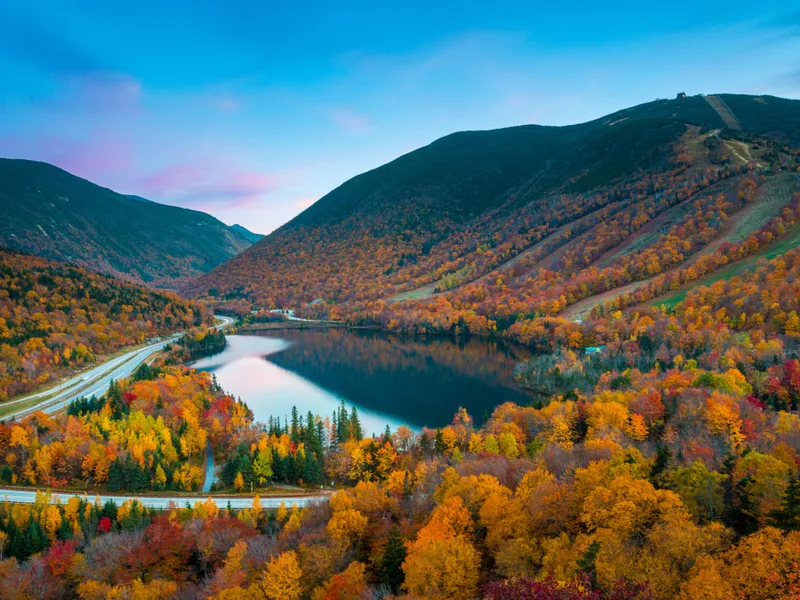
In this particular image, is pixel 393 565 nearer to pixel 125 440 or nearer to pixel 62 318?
→ pixel 125 440

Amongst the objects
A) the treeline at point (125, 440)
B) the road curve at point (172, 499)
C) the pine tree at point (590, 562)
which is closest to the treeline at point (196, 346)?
the treeline at point (125, 440)

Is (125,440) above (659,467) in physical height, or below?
below

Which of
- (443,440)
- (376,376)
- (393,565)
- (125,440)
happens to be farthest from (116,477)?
(376,376)

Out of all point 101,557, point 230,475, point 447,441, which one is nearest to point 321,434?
point 230,475

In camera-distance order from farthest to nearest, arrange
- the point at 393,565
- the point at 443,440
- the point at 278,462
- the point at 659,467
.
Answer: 1. the point at 443,440
2. the point at 278,462
3. the point at 659,467
4. the point at 393,565

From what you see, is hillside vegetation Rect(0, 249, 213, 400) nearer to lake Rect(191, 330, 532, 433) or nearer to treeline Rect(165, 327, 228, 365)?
treeline Rect(165, 327, 228, 365)

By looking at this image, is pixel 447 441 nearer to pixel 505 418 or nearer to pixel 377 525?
pixel 505 418

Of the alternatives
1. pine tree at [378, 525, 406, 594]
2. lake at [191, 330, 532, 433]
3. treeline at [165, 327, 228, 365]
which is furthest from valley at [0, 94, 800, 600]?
treeline at [165, 327, 228, 365]
